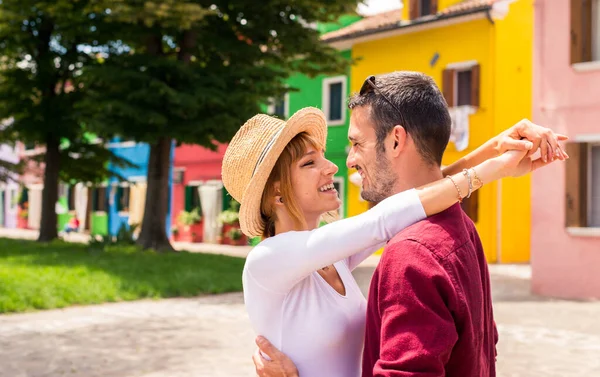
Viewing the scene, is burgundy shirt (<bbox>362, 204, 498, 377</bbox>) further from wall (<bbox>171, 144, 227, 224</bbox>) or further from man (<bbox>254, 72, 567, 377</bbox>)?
wall (<bbox>171, 144, 227, 224</bbox>)

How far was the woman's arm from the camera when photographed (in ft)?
6.26

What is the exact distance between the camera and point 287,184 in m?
2.40

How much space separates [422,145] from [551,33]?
12301 millimetres

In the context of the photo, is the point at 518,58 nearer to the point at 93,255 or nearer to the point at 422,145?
the point at 93,255

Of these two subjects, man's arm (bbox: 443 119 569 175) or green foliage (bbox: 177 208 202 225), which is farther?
green foliage (bbox: 177 208 202 225)

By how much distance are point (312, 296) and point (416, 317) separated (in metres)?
0.61

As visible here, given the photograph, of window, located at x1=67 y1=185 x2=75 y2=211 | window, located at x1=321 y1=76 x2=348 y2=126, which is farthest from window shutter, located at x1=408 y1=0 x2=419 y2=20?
window, located at x1=67 y1=185 x2=75 y2=211

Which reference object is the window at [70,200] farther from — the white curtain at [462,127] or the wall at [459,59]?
the white curtain at [462,127]

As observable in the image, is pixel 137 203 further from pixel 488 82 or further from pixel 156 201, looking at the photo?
pixel 488 82

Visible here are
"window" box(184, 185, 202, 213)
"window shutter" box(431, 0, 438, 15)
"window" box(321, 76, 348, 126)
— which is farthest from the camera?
"window" box(184, 185, 202, 213)

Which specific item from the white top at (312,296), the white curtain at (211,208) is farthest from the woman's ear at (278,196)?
the white curtain at (211,208)

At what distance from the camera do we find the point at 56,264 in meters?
14.9

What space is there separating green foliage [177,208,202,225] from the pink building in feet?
61.2

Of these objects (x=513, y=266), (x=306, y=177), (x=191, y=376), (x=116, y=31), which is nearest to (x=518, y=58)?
(x=513, y=266)
